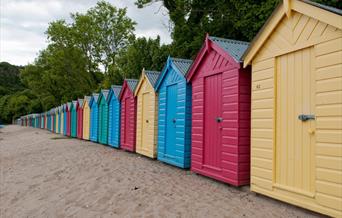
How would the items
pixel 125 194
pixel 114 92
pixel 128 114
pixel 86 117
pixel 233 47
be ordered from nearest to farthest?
pixel 125 194 → pixel 233 47 → pixel 128 114 → pixel 114 92 → pixel 86 117

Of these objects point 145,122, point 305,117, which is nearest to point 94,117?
point 145,122

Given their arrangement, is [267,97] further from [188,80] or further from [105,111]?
[105,111]

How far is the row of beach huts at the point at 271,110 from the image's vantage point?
439cm

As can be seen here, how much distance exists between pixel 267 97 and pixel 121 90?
28.7 ft

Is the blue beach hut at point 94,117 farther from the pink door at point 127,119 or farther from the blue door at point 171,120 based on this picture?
the blue door at point 171,120

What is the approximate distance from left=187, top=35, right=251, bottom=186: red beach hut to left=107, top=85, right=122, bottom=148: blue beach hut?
6.48 metres

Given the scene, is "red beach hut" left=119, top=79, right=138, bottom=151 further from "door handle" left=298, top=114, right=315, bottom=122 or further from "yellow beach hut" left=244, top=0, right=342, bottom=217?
"door handle" left=298, top=114, right=315, bottom=122

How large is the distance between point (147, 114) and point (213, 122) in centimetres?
420

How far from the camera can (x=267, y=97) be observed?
5.52 m

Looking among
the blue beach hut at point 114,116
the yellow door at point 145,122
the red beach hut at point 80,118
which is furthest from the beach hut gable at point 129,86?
the red beach hut at point 80,118

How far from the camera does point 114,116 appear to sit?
14422 millimetres

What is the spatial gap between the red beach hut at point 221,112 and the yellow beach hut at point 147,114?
2550 millimetres

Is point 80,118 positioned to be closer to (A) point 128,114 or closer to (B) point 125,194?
(A) point 128,114

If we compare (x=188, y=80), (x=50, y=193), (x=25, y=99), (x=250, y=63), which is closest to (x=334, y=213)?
(x=250, y=63)
